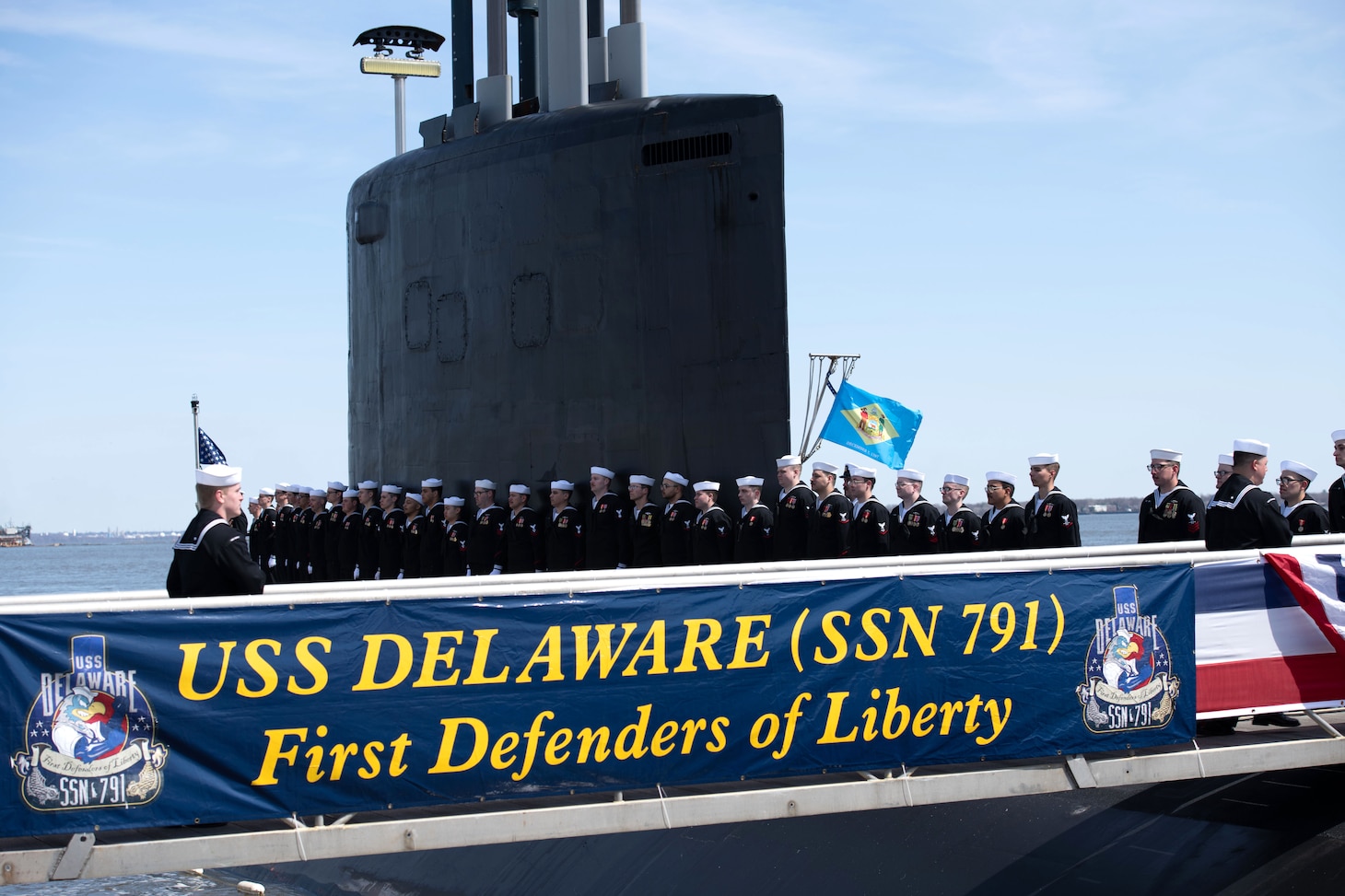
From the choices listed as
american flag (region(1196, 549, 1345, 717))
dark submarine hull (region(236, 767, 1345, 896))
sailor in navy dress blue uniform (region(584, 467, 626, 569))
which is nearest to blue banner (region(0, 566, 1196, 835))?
american flag (region(1196, 549, 1345, 717))

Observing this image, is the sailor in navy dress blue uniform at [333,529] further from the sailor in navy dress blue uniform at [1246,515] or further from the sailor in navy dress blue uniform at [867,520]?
the sailor in navy dress blue uniform at [1246,515]

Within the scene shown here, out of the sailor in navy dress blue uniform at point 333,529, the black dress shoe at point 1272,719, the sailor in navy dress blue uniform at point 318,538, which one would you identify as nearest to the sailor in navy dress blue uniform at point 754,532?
the black dress shoe at point 1272,719

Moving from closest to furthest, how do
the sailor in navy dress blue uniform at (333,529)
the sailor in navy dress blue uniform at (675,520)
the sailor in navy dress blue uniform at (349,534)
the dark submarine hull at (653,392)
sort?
the dark submarine hull at (653,392), the sailor in navy dress blue uniform at (675,520), the sailor in navy dress blue uniform at (349,534), the sailor in navy dress blue uniform at (333,529)

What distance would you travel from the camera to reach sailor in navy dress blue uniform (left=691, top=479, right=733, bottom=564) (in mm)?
8461

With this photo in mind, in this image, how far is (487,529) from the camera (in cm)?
991

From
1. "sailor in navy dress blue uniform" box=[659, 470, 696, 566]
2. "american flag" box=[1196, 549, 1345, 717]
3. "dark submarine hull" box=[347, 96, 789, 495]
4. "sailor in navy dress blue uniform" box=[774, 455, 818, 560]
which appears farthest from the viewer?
"sailor in navy dress blue uniform" box=[774, 455, 818, 560]

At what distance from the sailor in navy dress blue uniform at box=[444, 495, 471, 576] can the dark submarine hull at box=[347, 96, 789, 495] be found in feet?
0.65

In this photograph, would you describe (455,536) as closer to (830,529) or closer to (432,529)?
(432,529)

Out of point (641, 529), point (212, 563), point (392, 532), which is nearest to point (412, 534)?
point (392, 532)

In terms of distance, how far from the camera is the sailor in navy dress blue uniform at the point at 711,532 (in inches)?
333

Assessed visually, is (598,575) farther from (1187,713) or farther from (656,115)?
(656,115)

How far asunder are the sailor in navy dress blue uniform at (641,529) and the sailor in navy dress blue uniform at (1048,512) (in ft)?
8.67

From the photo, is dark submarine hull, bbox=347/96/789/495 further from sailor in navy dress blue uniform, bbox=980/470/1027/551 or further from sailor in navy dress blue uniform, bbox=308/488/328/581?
sailor in navy dress blue uniform, bbox=308/488/328/581

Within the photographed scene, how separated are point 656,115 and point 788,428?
82.6 inches
